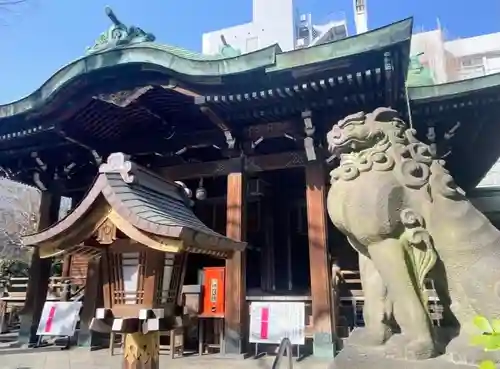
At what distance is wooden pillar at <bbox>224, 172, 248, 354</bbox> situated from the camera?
6371 mm

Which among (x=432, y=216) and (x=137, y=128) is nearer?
(x=432, y=216)

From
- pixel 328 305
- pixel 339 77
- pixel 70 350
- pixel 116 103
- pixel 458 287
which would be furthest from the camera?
pixel 70 350

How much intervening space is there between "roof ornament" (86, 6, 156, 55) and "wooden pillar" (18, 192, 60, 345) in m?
3.99

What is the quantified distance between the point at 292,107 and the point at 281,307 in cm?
335

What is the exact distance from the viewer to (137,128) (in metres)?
7.92

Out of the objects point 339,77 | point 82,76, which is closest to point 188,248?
point 339,77

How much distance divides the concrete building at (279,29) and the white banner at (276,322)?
25.7 meters

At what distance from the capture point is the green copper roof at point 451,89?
5.84 meters

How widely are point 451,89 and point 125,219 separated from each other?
5485mm

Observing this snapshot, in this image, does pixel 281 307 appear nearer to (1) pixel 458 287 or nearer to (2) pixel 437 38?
(1) pixel 458 287

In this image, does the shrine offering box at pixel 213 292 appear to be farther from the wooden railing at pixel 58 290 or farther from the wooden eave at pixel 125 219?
the wooden railing at pixel 58 290

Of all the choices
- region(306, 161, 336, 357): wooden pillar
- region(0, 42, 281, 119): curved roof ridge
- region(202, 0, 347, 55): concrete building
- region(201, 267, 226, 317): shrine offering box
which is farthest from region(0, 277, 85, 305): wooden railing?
region(202, 0, 347, 55): concrete building

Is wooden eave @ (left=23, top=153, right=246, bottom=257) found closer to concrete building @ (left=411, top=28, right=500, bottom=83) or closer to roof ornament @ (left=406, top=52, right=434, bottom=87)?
roof ornament @ (left=406, top=52, right=434, bottom=87)

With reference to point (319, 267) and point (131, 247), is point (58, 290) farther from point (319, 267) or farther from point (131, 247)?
point (131, 247)
